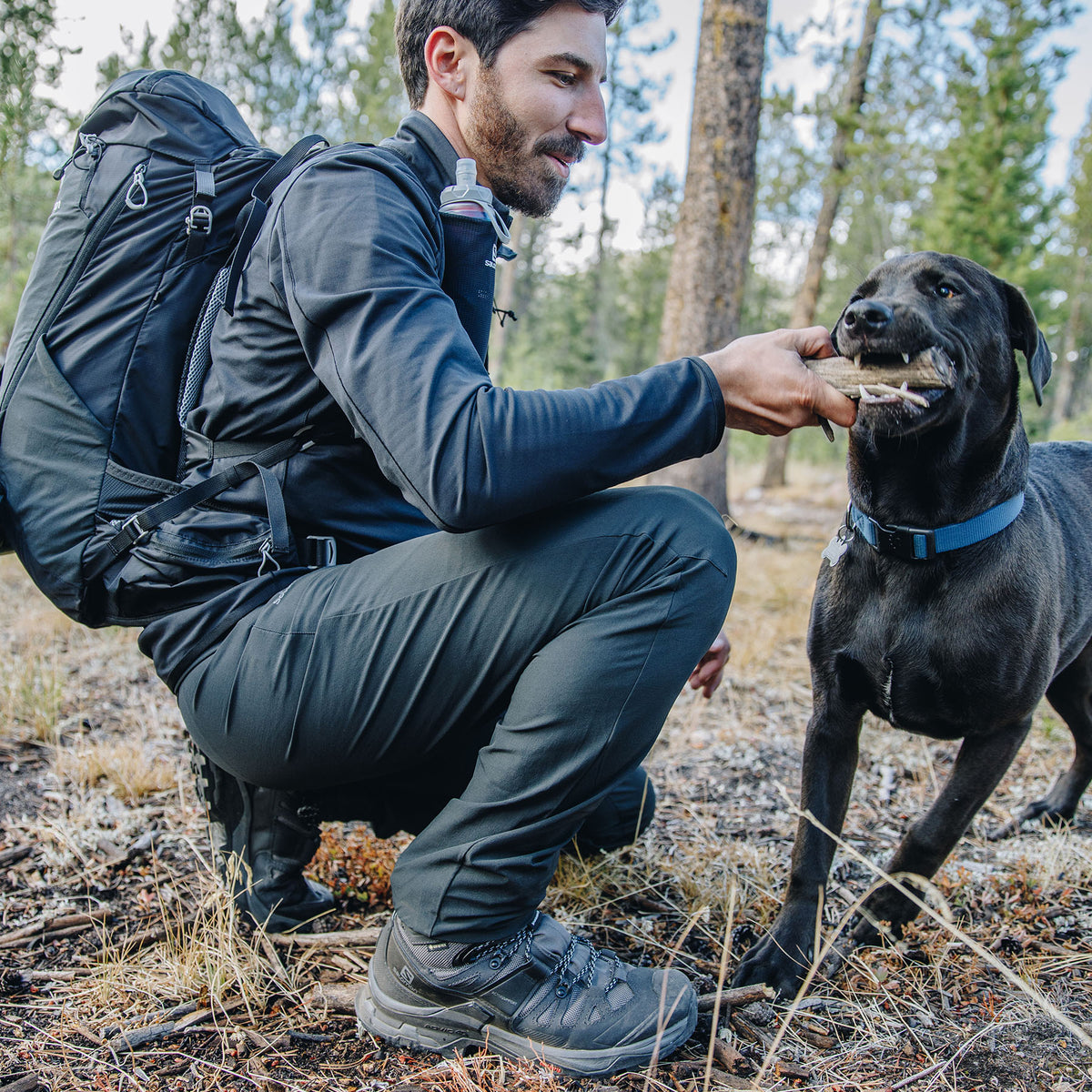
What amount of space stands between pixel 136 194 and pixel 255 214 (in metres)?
0.27

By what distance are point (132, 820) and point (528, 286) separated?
38.0 meters

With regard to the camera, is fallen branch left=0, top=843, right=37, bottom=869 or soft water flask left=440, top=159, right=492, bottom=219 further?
fallen branch left=0, top=843, right=37, bottom=869

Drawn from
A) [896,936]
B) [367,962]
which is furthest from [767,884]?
[367,962]

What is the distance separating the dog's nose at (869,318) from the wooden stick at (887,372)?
95 mm

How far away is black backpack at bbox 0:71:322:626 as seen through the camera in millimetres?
1847

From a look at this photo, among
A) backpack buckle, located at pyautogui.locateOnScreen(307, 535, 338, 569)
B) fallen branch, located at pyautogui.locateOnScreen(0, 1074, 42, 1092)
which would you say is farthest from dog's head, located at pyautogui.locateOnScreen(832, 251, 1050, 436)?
fallen branch, located at pyautogui.locateOnScreen(0, 1074, 42, 1092)

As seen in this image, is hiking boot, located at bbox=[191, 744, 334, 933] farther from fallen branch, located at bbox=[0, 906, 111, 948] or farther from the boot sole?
the boot sole

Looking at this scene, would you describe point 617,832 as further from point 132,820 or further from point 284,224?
point 284,224

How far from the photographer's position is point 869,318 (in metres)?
2.00

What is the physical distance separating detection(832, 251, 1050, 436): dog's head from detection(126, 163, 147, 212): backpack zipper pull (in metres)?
1.68

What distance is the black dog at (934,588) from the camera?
215 centimetres

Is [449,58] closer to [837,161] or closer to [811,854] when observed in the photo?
[811,854]

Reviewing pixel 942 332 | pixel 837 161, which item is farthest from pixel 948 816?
pixel 837 161

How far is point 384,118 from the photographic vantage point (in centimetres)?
1859
